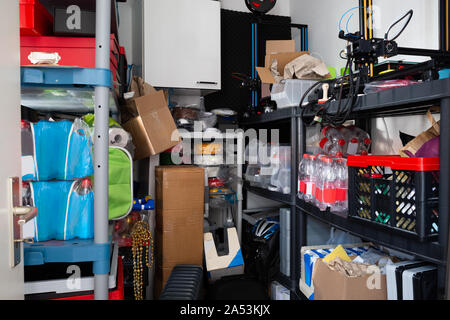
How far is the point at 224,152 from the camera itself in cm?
251

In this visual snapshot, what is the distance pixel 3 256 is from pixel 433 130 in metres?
1.21

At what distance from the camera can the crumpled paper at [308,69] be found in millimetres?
1831

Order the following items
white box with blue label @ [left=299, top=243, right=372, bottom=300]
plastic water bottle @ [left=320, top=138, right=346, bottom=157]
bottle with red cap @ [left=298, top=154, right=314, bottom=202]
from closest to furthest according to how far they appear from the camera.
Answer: white box with blue label @ [left=299, top=243, right=372, bottom=300] → bottle with red cap @ [left=298, top=154, right=314, bottom=202] → plastic water bottle @ [left=320, top=138, right=346, bottom=157]

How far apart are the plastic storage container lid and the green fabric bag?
937 mm

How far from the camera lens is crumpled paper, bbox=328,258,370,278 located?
44.4 inches

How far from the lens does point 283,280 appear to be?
6.01 ft

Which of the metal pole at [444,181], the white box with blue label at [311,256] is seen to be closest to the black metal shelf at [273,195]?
the white box with blue label at [311,256]

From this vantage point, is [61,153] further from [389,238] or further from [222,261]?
[222,261]

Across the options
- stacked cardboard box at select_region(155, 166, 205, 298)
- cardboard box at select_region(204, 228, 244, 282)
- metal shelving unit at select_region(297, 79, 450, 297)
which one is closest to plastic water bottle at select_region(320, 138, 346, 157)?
metal shelving unit at select_region(297, 79, 450, 297)

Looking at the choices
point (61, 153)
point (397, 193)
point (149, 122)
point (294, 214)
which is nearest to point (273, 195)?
point (294, 214)

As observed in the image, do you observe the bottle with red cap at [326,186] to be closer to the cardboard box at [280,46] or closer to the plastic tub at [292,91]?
the plastic tub at [292,91]

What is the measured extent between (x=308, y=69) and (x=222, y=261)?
1.32 meters

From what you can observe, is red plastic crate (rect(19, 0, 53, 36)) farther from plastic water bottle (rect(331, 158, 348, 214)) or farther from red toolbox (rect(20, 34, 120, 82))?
plastic water bottle (rect(331, 158, 348, 214))

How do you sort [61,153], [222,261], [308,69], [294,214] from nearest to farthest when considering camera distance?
1. [61,153]
2. [294,214]
3. [308,69]
4. [222,261]
